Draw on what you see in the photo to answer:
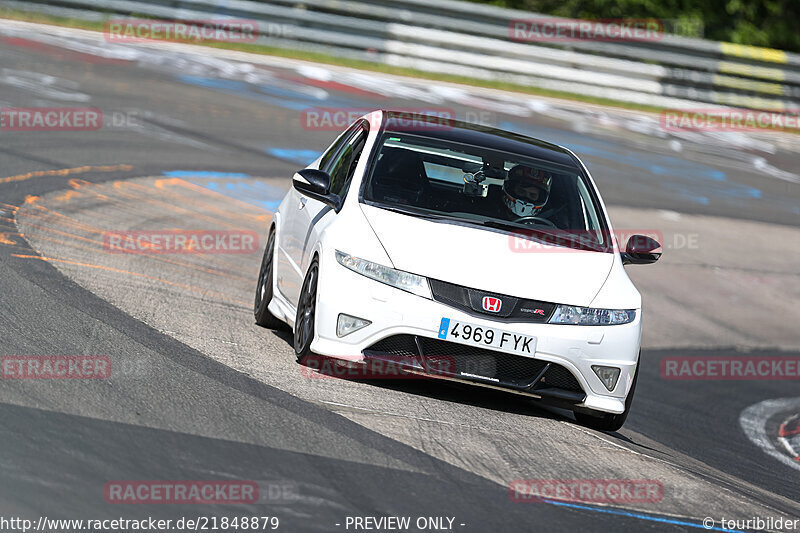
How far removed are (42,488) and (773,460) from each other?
5.59 meters

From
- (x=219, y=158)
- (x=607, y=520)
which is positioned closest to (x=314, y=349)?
(x=607, y=520)

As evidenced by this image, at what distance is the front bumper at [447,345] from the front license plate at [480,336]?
3cm

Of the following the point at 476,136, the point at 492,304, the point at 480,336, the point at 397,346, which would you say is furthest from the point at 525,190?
the point at 397,346

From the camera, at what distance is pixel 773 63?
25094 millimetres

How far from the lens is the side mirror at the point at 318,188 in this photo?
7633 millimetres

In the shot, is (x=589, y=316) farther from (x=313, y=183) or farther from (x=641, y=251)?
(x=313, y=183)

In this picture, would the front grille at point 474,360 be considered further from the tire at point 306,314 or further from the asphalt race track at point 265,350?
the tire at point 306,314

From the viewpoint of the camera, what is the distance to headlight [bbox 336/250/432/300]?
22.4 ft

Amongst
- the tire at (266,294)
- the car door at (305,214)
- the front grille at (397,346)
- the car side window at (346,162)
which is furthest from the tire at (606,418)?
the tire at (266,294)

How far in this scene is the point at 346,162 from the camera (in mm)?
8344

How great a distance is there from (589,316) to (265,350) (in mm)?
2133

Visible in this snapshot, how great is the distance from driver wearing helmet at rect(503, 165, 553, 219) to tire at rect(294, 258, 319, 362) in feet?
4.72

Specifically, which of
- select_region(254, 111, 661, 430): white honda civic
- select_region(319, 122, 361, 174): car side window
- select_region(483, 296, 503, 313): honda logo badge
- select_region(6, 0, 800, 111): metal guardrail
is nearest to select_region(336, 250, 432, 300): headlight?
select_region(254, 111, 661, 430): white honda civic

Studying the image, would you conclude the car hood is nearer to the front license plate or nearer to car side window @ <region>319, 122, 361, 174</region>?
the front license plate
